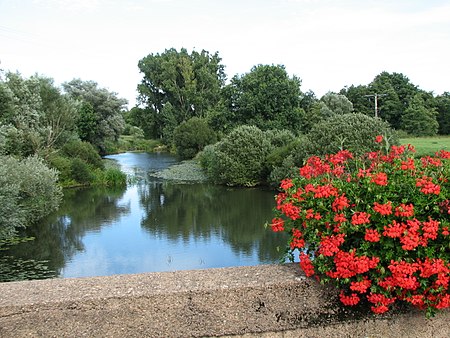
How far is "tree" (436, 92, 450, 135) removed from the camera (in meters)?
46.1

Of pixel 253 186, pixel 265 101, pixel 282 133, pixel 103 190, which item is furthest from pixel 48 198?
pixel 265 101

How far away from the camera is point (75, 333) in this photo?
2336 millimetres

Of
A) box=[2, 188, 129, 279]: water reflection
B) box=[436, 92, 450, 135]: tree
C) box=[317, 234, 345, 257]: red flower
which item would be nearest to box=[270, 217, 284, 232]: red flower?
box=[317, 234, 345, 257]: red flower

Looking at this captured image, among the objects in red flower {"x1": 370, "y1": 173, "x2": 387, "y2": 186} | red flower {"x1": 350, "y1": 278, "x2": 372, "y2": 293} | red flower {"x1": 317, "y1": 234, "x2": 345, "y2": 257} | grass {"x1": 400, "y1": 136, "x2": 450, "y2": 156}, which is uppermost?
red flower {"x1": 370, "y1": 173, "x2": 387, "y2": 186}

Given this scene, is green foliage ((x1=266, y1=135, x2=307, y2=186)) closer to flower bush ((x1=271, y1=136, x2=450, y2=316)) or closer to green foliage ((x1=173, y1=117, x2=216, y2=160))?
flower bush ((x1=271, y1=136, x2=450, y2=316))

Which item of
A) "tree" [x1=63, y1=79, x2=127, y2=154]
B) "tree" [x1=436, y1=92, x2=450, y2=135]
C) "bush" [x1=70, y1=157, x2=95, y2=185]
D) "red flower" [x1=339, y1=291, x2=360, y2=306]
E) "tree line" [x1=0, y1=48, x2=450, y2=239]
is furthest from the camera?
"tree" [x1=436, y1=92, x2=450, y2=135]

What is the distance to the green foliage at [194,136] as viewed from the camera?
4291 cm

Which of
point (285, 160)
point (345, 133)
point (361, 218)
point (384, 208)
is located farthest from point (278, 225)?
point (285, 160)

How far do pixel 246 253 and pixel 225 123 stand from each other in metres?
24.6

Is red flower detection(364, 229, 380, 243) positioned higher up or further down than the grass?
higher up

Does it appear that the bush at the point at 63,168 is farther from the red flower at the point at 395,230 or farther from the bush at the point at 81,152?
the red flower at the point at 395,230

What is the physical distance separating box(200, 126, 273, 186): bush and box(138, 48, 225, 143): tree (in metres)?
31.6

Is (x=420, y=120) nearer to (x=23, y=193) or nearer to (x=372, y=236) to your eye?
(x=23, y=193)

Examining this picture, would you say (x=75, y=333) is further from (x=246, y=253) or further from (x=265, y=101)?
(x=265, y=101)
